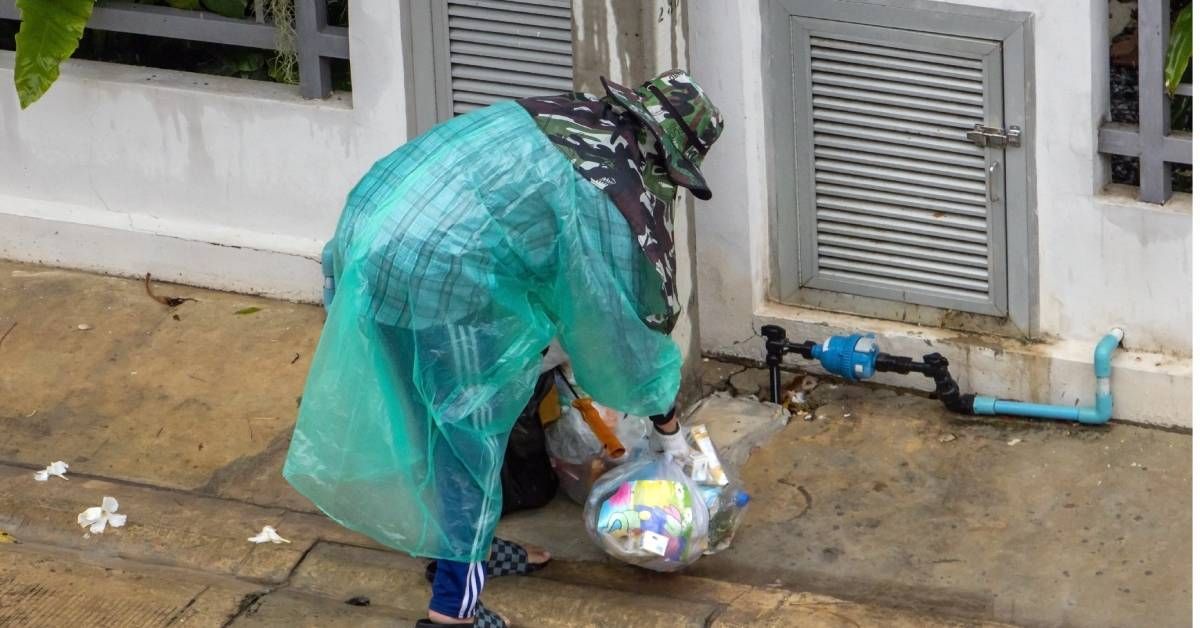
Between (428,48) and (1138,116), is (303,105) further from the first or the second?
(1138,116)

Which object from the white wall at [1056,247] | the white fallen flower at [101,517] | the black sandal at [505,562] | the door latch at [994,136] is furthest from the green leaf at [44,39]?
the door latch at [994,136]

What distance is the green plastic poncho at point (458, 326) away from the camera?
5117 millimetres

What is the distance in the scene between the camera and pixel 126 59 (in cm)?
784

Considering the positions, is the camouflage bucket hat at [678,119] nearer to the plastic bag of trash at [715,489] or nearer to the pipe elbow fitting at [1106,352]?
the plastic bag of trash at [715,489]

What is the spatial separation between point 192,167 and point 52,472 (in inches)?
→ 59.9

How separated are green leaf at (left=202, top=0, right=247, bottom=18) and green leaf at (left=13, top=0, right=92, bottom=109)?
0.49 m

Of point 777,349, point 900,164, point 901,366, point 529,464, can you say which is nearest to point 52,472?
point 529,464

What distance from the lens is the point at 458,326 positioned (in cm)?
518

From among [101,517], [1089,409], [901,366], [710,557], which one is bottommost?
[710,557]

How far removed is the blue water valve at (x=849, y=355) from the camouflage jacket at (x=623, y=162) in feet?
4.31

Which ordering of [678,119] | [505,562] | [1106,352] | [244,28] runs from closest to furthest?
[678,119] → [505,562] → [1106,352] → [244,28]

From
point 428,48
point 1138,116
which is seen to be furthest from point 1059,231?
point 428,48

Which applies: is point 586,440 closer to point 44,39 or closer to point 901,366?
point 901,366

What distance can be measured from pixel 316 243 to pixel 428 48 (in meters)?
0.91
